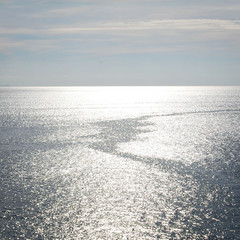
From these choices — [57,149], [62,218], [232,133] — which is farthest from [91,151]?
[232,133]

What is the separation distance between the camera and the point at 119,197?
1522 cm

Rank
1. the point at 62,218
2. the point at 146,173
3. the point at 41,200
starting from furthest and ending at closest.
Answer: the point at 146,173 → the point at 41,200 → the point at 62,218

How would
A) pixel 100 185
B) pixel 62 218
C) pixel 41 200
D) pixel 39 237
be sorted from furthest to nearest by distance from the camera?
pixel 100 185 < pixel 41 200 < pixel 62 218 < pixel 39 237

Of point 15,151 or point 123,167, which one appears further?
point 15,151

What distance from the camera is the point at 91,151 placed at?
2761 centimetres

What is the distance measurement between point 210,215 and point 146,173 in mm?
7229

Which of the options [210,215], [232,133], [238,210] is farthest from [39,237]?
[232,133]

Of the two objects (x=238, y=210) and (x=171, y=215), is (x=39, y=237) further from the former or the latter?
(x=238, y=210)

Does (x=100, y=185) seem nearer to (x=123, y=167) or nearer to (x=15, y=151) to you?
(x=123, y=167)

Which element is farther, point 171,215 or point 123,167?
point 123,167

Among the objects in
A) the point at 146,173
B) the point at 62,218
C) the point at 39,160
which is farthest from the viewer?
the point at 39,160

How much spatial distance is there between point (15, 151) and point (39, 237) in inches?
685

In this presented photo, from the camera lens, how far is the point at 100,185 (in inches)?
A: 685

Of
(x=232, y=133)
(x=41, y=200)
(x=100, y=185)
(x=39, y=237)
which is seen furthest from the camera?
(x=232, y=133)
